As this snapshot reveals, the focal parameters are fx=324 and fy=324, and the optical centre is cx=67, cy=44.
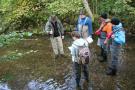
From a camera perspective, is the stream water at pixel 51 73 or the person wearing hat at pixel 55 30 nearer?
the stream water at pixel 51 73

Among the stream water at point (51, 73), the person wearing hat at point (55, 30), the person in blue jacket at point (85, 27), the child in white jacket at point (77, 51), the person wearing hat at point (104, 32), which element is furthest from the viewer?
the person wearing hat at point (55, 30)

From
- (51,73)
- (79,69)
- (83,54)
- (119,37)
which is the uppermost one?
(119,37)

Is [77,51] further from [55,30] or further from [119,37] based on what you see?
[55,30]

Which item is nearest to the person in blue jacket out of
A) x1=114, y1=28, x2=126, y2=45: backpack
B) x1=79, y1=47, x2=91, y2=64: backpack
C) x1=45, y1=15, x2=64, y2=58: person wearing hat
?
x1=45, y1=15, x2=64, y2=58: person wearing hat

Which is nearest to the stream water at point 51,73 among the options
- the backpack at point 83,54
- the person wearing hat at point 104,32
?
the person wearing hat at point 104,32

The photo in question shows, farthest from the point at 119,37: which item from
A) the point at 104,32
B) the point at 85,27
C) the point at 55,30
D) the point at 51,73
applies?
the point at 55,30

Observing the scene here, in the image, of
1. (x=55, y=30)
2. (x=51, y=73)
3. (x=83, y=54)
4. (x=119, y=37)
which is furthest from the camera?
(x=55, y=30)

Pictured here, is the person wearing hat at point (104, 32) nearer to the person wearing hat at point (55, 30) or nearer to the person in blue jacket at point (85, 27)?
the person in blue jacket at point (85, 27)

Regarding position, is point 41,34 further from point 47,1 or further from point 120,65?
point 120,65

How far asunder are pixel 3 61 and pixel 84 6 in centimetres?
770

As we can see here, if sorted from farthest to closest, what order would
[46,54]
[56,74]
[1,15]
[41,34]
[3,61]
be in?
[1,15], [41,34], [46,54], [3,61], [56,74]

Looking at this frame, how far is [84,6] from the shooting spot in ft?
59.6

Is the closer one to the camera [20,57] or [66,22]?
[20,57]

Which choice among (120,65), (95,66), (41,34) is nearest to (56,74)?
(95,66)
